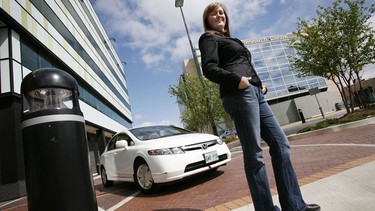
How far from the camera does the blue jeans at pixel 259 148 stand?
6.45 ft

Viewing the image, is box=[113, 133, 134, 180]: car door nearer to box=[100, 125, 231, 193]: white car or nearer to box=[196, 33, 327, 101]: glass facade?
box=[100, 125, 231, 193]: white car

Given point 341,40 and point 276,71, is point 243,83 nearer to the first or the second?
point 341,40

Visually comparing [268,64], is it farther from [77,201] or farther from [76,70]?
[77,201]

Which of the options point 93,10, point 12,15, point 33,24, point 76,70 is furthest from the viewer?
point 93,10

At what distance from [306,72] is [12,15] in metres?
14.6

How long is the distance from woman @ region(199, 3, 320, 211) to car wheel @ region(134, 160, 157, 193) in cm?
264

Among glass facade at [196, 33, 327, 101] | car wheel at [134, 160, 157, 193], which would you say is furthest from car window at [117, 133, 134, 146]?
glass facade at [196, 33, 327, 101]

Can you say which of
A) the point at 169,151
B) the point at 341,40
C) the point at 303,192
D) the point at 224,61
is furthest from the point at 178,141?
the point at 341,40

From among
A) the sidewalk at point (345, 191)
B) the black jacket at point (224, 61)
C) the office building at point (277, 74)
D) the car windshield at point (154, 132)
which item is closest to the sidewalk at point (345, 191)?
the sidewalk at point (345, 191)

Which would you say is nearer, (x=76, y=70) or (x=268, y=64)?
(x=76, y=70)

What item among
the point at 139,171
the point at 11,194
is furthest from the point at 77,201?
the point at 11,194

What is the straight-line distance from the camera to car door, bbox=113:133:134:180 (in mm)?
4992

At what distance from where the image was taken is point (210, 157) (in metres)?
4.37

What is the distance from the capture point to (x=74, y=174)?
1670mm
